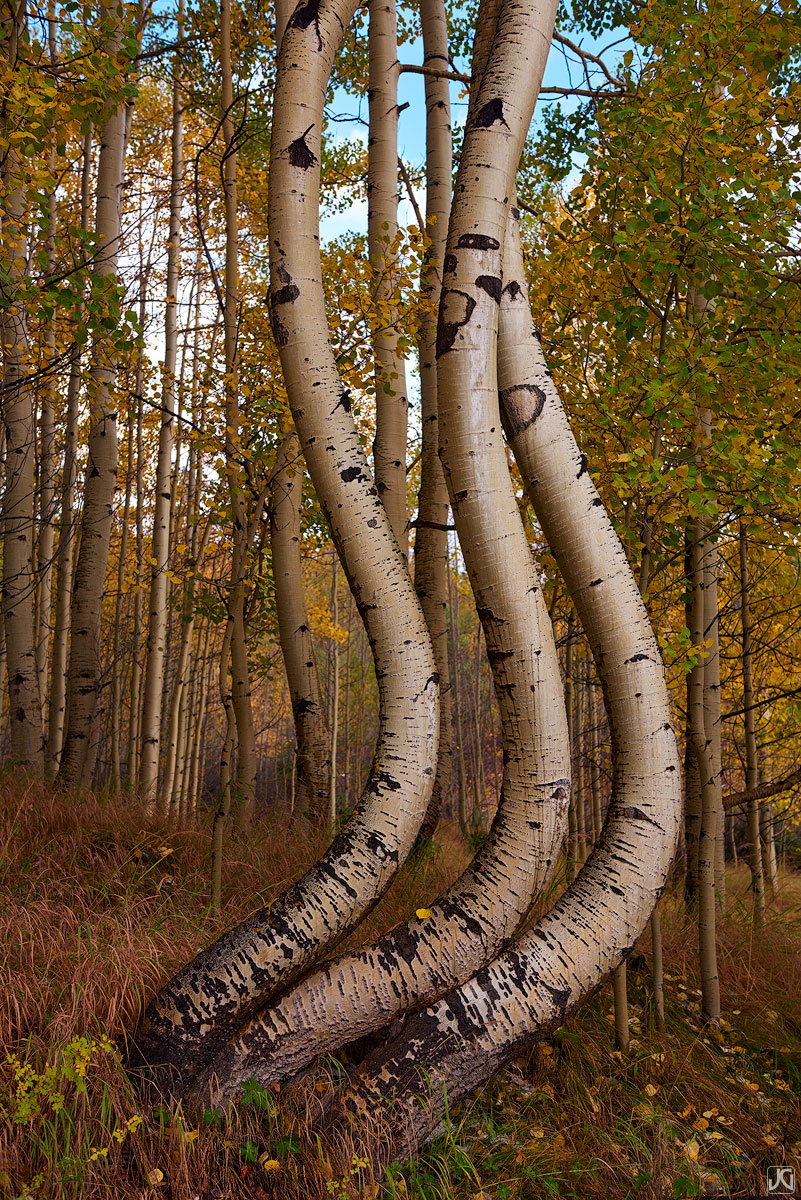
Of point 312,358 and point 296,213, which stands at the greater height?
point 296,213

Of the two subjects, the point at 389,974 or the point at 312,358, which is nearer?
the point at 389,974

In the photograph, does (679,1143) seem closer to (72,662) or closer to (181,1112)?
(181,1112)

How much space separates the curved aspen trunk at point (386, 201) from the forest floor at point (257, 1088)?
7.53ft

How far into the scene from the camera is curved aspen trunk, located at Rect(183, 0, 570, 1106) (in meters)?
2.10

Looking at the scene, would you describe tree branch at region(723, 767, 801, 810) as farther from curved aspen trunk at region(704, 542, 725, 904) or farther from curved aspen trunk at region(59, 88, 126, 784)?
curved aspen trunk at region(59, 88, 126, 784)

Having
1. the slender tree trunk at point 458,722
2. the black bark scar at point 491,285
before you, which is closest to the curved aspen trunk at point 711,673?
the black bark scar at point 491,285

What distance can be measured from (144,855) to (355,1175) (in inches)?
82.2

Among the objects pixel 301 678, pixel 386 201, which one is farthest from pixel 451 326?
pixel 301 678

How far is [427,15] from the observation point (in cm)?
466

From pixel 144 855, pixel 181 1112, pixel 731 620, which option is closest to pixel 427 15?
Result: pixel 731 620

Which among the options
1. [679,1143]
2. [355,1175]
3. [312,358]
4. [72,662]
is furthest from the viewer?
[72,662]

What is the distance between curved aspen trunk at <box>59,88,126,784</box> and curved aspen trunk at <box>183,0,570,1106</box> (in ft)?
11.5

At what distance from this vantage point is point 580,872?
2.27m

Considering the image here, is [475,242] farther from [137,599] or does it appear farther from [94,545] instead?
[137,599]
